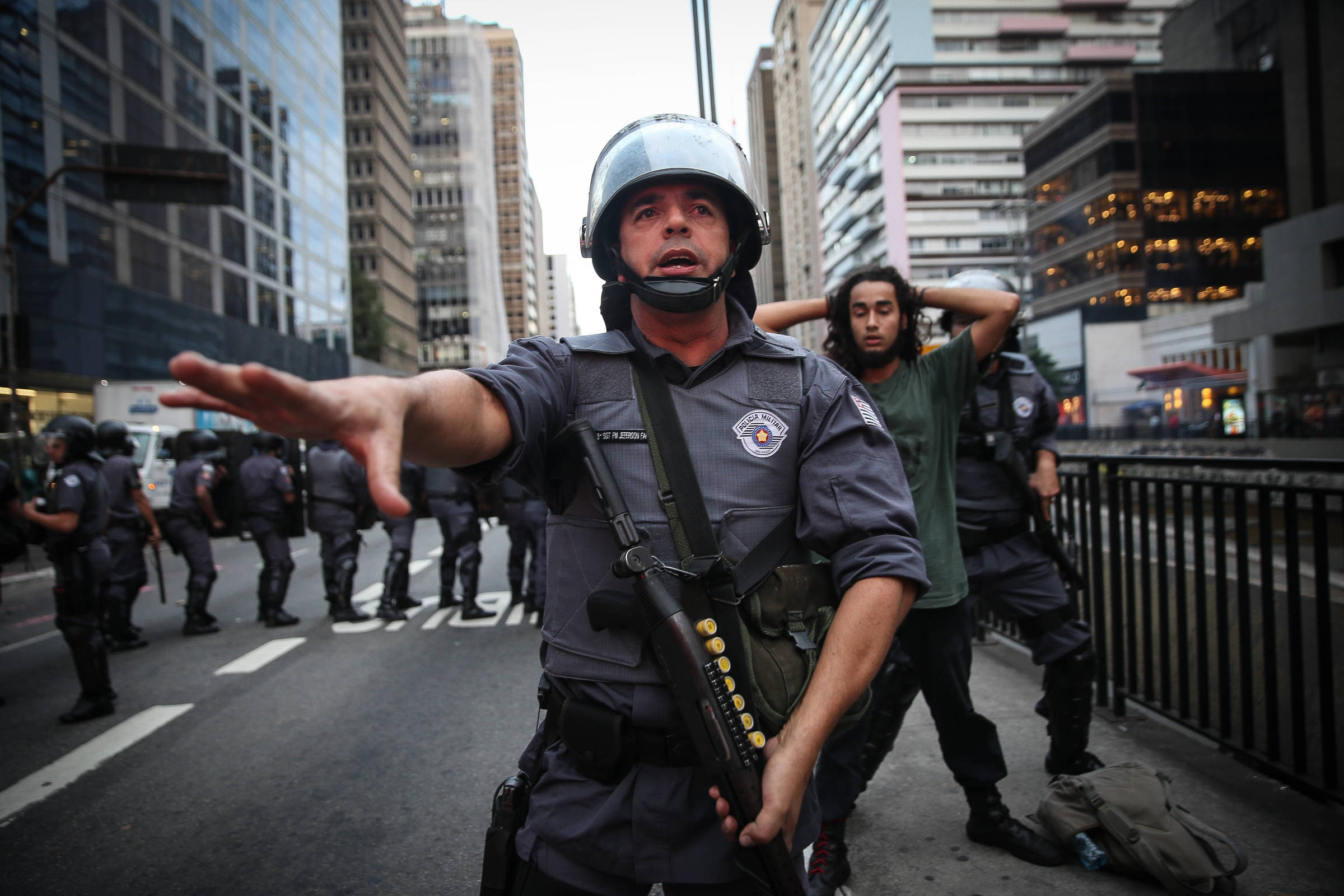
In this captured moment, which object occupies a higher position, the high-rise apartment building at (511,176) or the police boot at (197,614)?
the high-rise apartment building at (511,176)

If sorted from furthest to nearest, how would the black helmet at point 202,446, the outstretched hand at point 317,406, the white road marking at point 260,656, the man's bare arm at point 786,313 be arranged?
the black helmet at point 202,446, the white road marking at point 260,656, the man's bare arm at point 786,313, the outstretched hand at point 317,406

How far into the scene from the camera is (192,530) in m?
7.51

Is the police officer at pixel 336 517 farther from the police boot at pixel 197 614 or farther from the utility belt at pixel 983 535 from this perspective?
the utility belt at pixel 983 535

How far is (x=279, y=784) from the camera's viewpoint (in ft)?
12.2

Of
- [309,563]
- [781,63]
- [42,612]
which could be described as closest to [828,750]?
[42,612]

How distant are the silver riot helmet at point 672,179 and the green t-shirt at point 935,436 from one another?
115cm

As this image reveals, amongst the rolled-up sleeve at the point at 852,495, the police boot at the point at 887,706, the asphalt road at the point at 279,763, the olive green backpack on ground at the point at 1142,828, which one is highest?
the rolled-up sleeve at the point at 852,495

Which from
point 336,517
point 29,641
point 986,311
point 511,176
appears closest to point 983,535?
point 986,311

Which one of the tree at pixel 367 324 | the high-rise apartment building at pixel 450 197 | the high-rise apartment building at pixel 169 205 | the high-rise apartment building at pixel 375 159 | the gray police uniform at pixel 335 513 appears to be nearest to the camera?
the gray police uniform at pixel 335 513

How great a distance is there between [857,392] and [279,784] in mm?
3385

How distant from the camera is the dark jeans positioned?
277 cm

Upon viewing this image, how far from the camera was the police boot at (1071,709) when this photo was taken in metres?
3.10

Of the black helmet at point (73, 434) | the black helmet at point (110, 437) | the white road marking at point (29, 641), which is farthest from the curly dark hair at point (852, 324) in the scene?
the white road marking at point (29, 641)

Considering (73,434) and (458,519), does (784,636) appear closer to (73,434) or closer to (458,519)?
(73,434)
